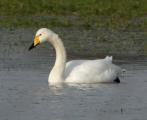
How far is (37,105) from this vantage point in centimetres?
1350

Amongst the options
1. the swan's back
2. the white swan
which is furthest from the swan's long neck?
the swan's back

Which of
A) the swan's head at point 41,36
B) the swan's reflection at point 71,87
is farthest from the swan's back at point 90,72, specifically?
the swan's head at point 41,36

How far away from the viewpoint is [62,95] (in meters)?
14.4

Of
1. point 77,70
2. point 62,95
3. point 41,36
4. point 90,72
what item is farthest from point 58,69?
point 62,95

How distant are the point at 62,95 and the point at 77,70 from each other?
5.90 ft

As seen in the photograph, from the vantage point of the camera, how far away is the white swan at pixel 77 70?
16.0m

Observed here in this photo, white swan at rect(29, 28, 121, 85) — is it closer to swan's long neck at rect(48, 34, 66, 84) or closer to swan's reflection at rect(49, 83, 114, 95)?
swan's long neck at rect(48, 34, 66, 84)

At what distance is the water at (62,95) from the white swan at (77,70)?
21cm

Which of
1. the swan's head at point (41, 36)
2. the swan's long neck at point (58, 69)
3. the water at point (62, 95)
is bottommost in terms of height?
the water at point (62, 95)

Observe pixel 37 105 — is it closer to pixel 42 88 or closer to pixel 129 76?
pixel 42 88

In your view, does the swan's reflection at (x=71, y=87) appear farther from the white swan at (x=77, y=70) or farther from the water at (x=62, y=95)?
the white swan at (x=77, y=70)

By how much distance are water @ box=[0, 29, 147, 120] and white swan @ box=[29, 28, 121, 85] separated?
21 centimetres

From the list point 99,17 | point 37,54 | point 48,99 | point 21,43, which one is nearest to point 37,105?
point 48,99

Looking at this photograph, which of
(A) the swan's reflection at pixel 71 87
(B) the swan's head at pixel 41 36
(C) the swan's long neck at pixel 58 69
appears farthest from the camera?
(B) the swan's head at pixel 41 36
